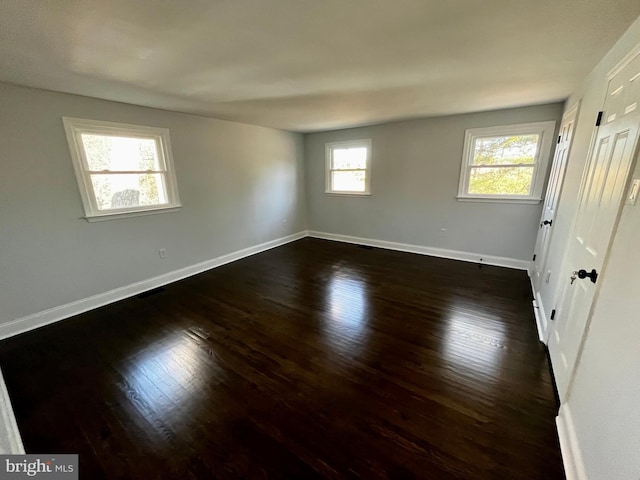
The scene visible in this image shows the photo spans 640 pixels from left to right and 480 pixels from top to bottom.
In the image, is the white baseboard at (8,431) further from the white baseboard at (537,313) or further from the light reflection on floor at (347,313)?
the white baseboard at (537,313)

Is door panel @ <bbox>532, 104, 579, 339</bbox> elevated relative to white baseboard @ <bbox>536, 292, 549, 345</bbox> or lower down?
elevated

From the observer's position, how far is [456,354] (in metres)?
2.17

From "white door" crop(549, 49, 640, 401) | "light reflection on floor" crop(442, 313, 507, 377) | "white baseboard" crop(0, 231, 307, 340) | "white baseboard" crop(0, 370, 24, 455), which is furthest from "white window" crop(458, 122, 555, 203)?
"white baseboard" crop(0, 370, 24, 455)

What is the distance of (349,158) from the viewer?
17.4 ft

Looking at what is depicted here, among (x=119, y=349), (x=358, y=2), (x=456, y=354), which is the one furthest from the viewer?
(x=119, y=349)

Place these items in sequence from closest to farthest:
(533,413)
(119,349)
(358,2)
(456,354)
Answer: (358,2) → (533,413) → (456,354) → (119,349)

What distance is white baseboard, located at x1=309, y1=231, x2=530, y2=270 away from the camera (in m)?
4.04

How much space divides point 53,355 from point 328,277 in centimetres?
297

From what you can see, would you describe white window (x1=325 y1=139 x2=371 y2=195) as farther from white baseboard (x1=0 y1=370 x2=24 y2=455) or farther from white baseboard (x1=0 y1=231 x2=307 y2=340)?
white baseboard (x1=0 y1=370 x2=24 y2=455)

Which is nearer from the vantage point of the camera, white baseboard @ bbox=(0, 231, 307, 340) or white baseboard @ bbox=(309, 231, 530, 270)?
white baseboard @ bbox=(0, 231, 307, 340)

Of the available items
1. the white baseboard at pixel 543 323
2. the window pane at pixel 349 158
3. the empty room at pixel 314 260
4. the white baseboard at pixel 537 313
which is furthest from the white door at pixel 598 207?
the window pane at pixel 349 158

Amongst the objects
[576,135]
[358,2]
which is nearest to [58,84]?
[358,2]

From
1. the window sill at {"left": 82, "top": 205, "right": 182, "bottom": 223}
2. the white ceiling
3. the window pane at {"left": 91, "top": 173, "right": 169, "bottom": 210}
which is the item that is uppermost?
the white ceiling

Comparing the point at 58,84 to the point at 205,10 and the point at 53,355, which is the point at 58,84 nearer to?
the point at 205,10
